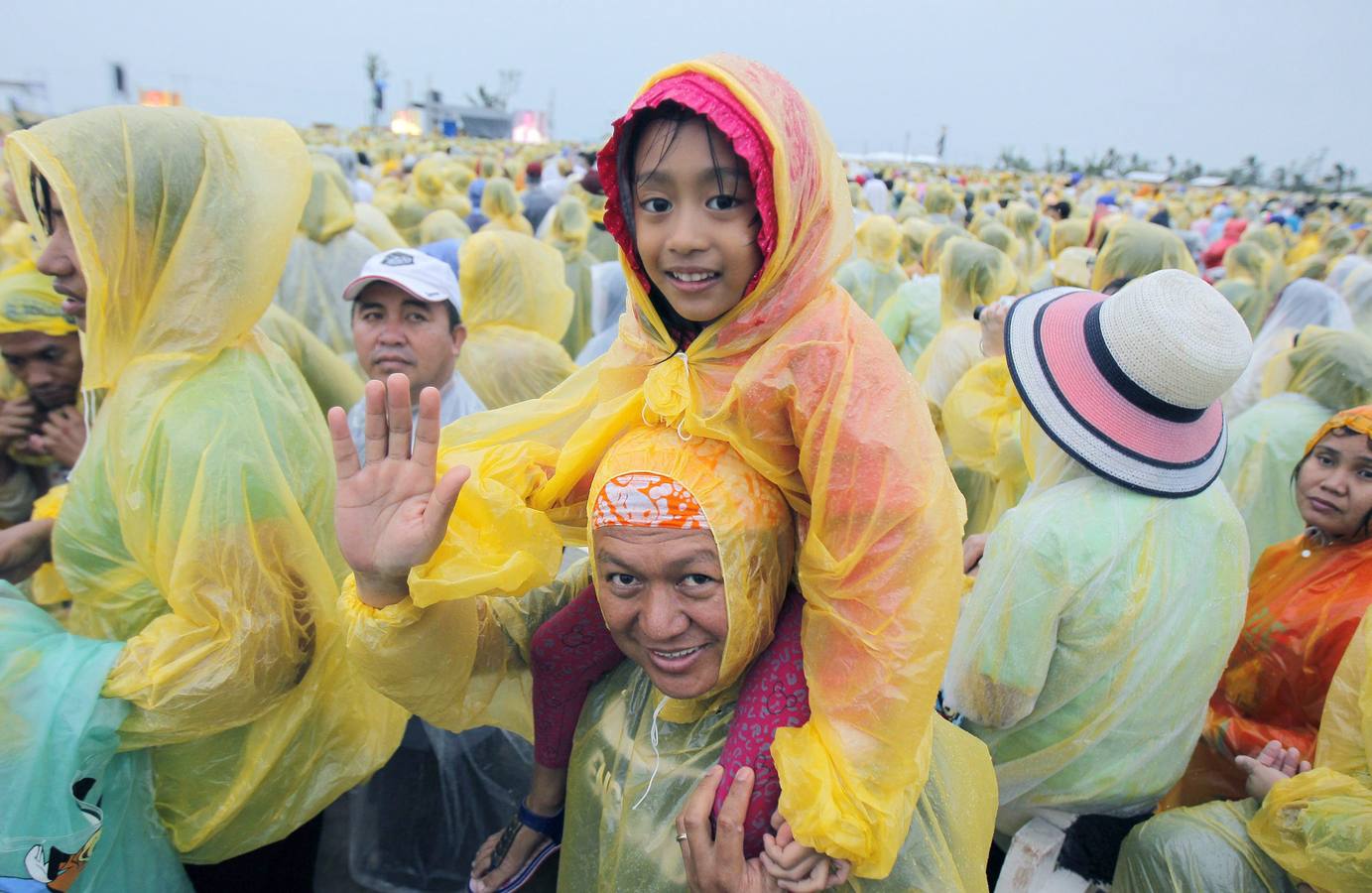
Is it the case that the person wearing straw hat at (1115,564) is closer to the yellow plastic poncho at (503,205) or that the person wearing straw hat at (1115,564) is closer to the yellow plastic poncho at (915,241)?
the yellow plastic poncho at (915,241)

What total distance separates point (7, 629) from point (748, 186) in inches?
73.0

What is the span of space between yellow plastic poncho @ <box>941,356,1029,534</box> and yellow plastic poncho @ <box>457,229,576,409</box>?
7.09 ft

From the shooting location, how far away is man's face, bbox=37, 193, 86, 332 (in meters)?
1.87

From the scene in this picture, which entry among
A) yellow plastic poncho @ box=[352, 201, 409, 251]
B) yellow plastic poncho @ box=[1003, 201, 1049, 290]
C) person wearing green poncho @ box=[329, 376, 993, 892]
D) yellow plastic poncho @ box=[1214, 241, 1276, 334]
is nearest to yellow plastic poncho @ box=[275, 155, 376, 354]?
yellow plastic poncho @ box=[352, 201, 409, 251]

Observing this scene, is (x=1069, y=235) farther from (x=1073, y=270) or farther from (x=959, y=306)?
(x=959, y=306)

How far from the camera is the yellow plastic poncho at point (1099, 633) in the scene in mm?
1956

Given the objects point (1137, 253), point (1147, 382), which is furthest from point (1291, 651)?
point (1137, 253)

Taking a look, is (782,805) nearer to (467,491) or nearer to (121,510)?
(467,491)

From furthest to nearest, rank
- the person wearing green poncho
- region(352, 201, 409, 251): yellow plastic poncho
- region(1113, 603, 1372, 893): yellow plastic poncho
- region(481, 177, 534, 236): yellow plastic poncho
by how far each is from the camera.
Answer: region(481, 177, 534, 236): yellow plastic poncho, region(352, 201, 409, 251): yellow plastic poncho, region(1113, 603, 1372, 893): yellow plastic poncho, the person wearing green poncho

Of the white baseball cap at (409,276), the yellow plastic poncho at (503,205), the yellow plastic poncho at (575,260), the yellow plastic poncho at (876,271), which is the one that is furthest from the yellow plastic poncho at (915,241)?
the white baseball cap at (409,276)

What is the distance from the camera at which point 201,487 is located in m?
1.84

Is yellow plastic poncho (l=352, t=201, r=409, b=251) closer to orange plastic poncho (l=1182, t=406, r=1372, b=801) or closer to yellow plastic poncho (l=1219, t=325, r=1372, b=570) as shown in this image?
yellow plastic poncho (l=1219, t=325, r=1372, b=570)

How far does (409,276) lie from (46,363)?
3.66 ft

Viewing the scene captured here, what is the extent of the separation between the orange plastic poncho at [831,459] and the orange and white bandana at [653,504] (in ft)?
0.37
